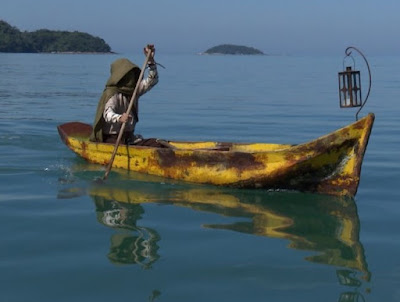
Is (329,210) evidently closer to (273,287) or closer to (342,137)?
(342,137)

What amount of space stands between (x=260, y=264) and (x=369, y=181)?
4.14 meters

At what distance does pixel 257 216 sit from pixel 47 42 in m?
169

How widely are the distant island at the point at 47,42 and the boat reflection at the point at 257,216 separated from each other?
14493 centimetres

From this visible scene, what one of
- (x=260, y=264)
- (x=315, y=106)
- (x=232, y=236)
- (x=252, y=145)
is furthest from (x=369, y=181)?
(x=315, y=106)

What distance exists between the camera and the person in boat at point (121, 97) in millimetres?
9172

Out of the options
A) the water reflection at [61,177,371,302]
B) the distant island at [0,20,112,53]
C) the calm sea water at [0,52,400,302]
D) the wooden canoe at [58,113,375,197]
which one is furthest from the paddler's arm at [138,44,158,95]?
the distant island at [0,20,112,53]

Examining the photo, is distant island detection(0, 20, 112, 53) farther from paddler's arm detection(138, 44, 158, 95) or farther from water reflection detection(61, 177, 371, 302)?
water reflection detection(61, 177, 371, 302)

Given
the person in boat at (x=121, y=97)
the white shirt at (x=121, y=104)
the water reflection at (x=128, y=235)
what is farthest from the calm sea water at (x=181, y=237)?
the white shirt at (x=121, y=104)

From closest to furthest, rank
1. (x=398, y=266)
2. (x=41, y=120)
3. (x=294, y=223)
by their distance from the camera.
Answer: (x=398, y=266) < (x=294, y=223) < (x=41, y=120)

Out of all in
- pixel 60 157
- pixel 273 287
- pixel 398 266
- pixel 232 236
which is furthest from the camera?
pixel 60 157

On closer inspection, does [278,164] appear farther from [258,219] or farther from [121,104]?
[121,104]

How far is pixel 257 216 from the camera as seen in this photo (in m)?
7.20

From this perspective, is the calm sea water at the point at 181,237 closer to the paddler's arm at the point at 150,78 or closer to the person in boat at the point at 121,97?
the person in boat at the point at 121,97

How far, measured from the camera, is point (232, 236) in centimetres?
642
